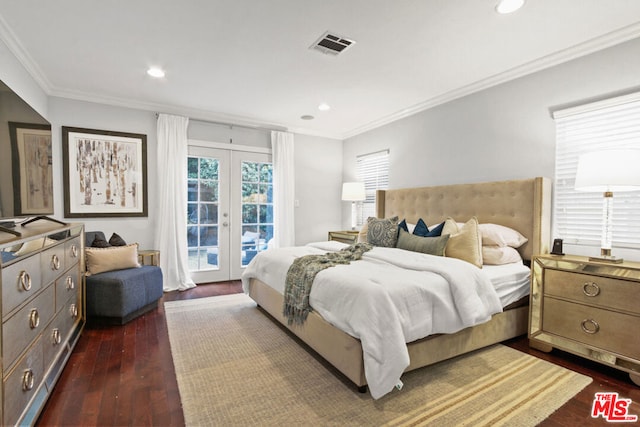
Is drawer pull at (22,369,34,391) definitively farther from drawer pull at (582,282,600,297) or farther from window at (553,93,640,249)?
window at (553,93,640,249)

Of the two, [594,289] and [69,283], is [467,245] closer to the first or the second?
[594,289]

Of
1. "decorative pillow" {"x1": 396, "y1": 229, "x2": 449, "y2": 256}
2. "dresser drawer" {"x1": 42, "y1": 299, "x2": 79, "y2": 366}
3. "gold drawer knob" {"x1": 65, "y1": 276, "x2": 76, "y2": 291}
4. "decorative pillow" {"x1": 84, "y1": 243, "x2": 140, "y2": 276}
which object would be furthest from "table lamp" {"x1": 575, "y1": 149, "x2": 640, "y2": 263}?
"decorative pillow" {"x1": 84, "y1": 243, "x2": 140, "y2": 276}

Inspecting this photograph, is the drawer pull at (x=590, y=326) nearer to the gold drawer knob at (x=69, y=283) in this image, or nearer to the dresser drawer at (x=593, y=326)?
the dresser drawer at (x=593, y=326)

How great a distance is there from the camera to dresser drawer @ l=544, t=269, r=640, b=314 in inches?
79.4

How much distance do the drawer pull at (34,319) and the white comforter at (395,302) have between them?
156 centimetres

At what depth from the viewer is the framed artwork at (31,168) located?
2.14 metres

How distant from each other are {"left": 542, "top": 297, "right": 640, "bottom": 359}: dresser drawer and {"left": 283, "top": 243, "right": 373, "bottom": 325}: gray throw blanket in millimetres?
1519

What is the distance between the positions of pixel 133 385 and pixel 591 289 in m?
3.09

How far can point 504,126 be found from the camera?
3.20 metres

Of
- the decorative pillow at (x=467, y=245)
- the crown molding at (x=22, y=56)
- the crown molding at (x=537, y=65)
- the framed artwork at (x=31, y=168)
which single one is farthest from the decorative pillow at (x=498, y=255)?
the crown molding at (x=22, y=56)

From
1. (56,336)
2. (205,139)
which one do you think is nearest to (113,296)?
(56,336)

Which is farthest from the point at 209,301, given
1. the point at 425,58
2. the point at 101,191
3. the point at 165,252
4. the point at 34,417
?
the point at 425,58

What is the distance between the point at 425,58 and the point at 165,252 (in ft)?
12.5

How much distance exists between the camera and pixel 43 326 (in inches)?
70.3
